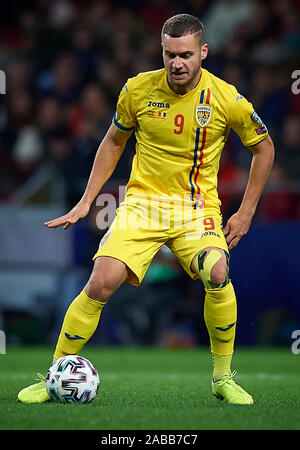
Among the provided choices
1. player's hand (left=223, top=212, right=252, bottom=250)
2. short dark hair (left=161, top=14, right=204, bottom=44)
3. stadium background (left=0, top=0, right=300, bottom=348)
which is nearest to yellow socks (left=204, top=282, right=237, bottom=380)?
player's hand (left=223, top=212, right=252, bottom=250)

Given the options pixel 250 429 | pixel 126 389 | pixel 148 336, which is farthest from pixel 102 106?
pixel 250 429

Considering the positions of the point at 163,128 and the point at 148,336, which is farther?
the point at 148,336

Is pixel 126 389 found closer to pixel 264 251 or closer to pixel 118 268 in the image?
pixel 118 268

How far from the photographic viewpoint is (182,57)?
4.59 meters

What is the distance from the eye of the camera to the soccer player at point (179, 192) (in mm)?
4602

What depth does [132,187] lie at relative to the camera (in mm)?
4910

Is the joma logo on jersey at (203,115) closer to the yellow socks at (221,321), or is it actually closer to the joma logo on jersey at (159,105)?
the joma logo on jersey at (159,105)

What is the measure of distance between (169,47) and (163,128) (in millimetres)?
439

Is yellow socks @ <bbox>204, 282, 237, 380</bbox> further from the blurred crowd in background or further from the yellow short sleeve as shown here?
the blurred crowd in background

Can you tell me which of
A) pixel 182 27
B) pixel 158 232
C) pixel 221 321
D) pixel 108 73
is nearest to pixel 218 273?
pixel 221 321

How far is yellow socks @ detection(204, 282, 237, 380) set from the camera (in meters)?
4.65

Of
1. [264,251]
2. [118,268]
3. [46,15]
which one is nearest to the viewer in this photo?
[118,268]

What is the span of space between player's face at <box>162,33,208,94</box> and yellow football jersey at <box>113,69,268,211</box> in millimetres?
151

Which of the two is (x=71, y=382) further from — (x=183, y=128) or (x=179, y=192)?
(x=183, y=128)
